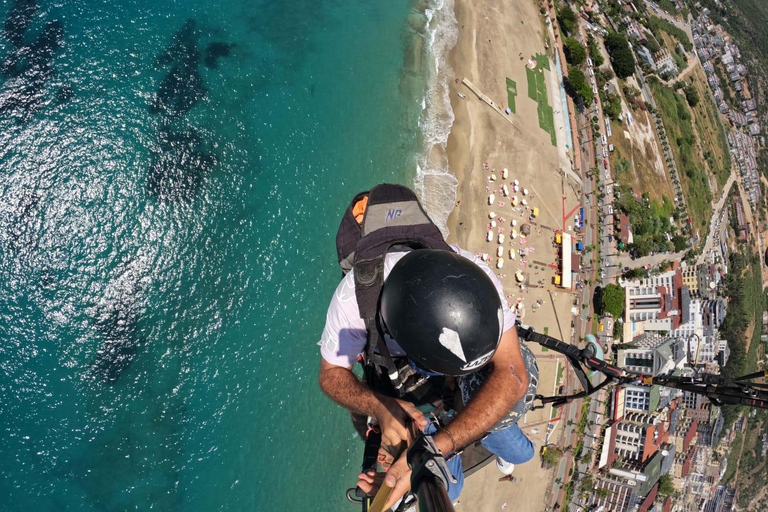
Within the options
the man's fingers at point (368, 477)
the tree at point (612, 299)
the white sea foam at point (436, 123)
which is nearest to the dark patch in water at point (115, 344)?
the white sea foam at point (436, 123)

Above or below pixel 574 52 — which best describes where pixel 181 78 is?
below

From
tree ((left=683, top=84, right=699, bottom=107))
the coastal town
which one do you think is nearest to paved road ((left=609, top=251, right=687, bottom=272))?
the coastal town

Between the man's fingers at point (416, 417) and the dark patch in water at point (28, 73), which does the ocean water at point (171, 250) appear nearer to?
the dark patch in water at point (28, 73)

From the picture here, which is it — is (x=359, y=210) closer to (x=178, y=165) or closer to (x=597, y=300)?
(x=178, y=165)

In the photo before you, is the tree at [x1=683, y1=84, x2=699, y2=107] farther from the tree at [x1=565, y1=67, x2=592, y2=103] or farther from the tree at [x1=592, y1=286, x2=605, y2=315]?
the tree at [x1=592, y1=286, x2=605, y2=315]

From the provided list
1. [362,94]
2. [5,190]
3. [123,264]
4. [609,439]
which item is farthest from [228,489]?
[609,439]

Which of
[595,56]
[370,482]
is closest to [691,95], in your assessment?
[595,56]

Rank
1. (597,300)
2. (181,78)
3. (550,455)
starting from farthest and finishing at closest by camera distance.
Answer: (597,300)
(550,455)
(181,78)
